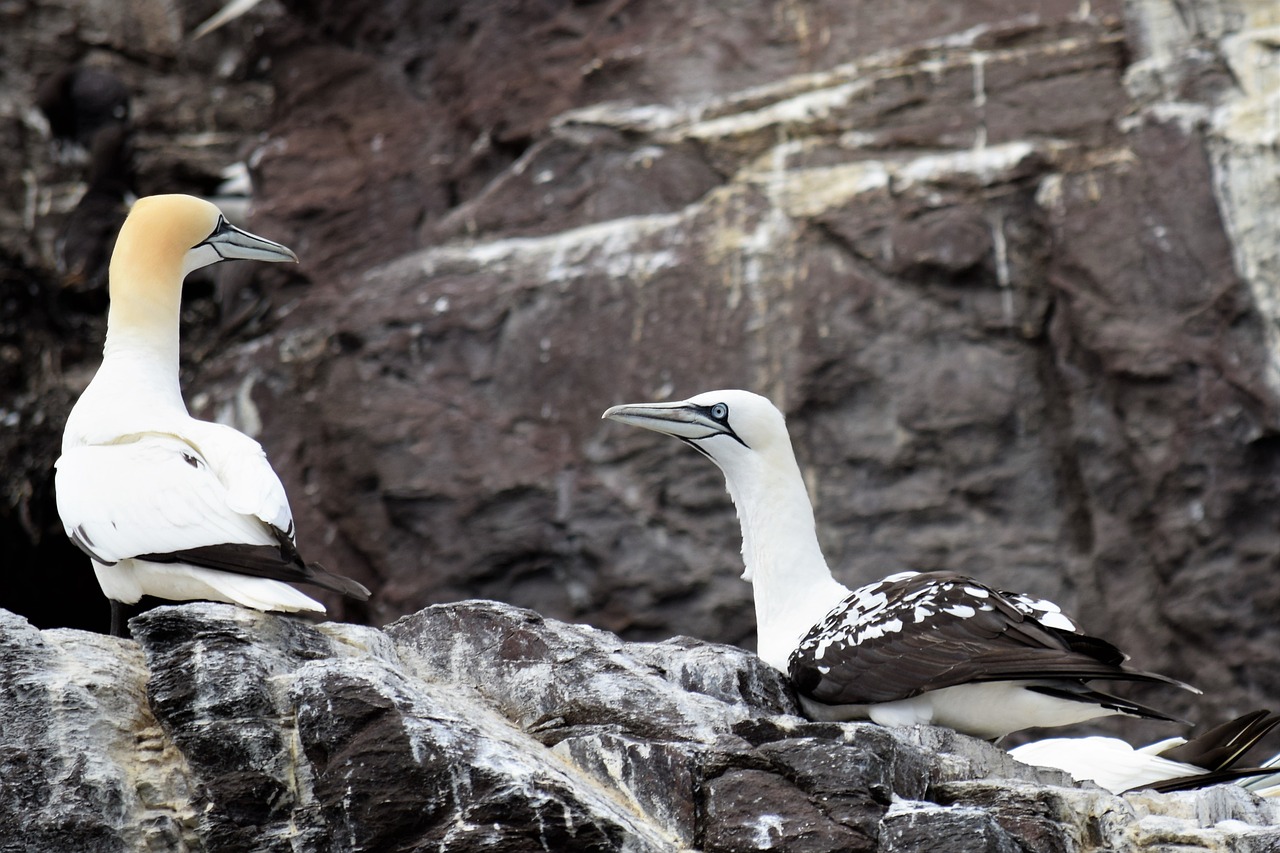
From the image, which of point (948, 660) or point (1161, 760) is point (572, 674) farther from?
point (1161, 760)

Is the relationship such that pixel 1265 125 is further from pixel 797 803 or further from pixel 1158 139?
pixel 797 803

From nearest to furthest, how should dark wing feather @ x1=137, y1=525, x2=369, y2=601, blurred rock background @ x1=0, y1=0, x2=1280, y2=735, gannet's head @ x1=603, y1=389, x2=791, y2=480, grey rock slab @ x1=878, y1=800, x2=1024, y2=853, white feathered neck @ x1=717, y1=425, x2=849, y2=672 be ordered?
grey rock slab @ x1=878, y1=800, x2=1024, y2=853, dark wing feather @ x1=137, y1=525, x2=369, y2=601, white feathered neck @ x1=717, y1=425, x2=849, y2=672, gannet's head @ x1=603, y1=389, x2=791, y2=480, blurred rock background @ x1=0, y1=0, x2=1280, y2=735

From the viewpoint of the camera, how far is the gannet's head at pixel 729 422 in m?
6.14

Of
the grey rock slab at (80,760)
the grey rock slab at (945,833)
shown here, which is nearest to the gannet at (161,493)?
the grey rock slab at (80,760)

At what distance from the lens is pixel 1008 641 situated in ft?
16.9

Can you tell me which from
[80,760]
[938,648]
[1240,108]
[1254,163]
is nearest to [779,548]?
[938,648]

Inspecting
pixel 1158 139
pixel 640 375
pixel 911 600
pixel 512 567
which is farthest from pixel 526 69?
pixel 911 600

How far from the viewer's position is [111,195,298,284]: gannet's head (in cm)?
604

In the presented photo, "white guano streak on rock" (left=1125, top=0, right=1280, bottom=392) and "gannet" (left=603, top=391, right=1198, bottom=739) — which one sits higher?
"white guano streak on rock" (left=1125, top=0, right=1280, bottom=392)

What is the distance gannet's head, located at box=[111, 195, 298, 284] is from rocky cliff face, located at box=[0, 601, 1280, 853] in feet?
6.09

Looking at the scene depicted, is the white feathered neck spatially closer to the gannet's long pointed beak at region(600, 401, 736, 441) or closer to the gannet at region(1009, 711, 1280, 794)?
the gannet's long pointed beak at region(600, 401, 736, 441)

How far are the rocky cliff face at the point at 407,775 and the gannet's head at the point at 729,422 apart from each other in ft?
5.62

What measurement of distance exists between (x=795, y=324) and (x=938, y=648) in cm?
446

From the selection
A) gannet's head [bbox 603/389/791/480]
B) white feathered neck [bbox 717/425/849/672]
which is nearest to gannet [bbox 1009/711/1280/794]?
white feathered neck [bbox 717/425/849/672]
